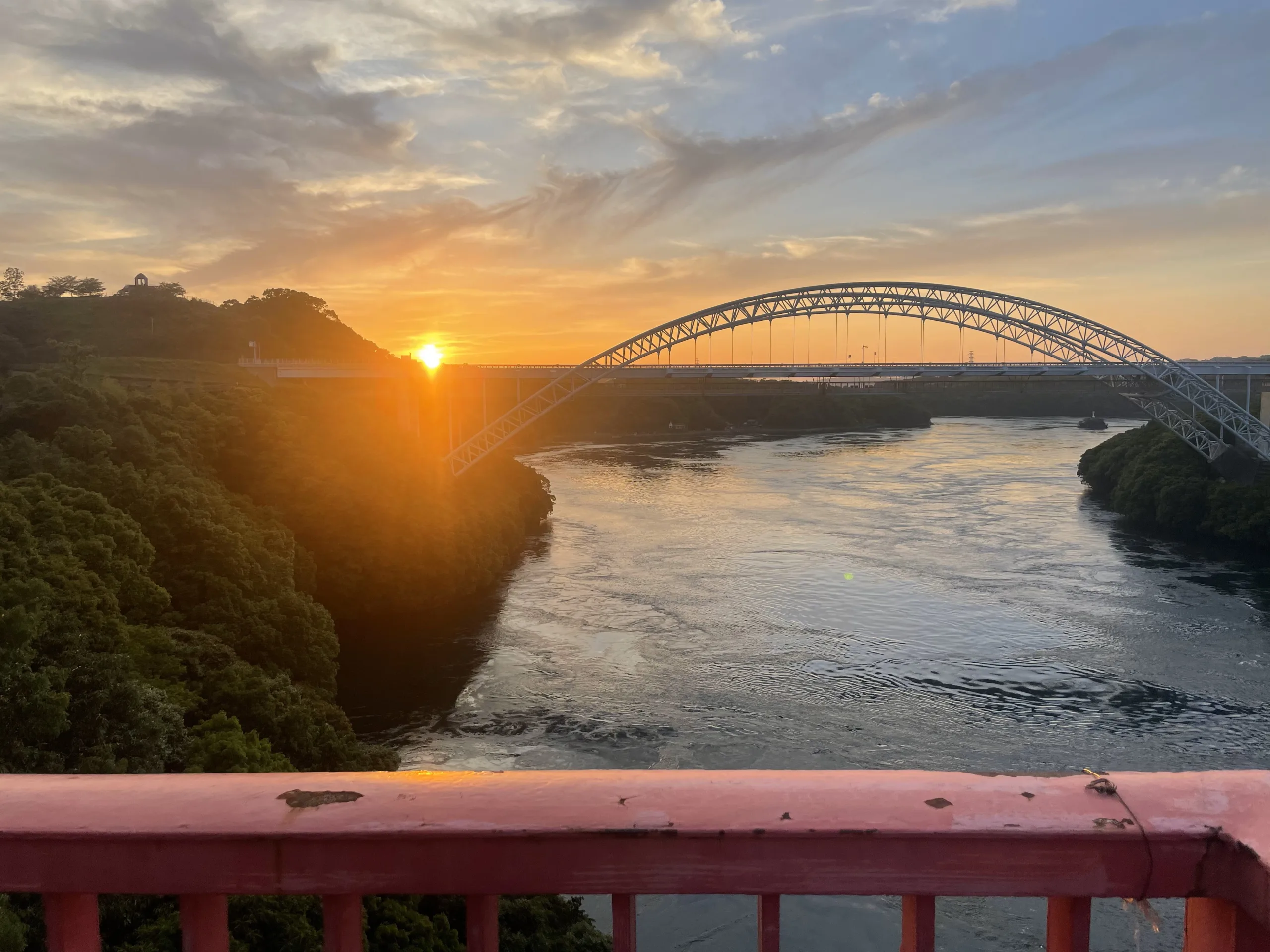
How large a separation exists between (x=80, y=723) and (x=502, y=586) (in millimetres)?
18041

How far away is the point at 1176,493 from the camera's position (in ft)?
117

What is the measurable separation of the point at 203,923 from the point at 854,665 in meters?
19.4

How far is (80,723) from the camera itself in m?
9.16

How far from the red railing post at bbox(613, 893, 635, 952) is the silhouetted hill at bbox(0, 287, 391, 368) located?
172 feet

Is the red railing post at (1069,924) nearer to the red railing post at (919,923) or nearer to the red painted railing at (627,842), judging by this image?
the red painted railing at (627,842)

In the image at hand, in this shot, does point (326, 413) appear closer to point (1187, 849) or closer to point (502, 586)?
point (502, 586)

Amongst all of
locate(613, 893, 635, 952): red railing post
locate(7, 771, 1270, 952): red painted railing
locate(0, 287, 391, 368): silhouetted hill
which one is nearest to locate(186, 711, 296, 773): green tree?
locate(7, 771, 1270, 952): red painted railing

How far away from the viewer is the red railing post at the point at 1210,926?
3.82 ft

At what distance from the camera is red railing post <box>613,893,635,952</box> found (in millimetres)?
1251

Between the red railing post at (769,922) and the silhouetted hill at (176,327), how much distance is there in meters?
52.4

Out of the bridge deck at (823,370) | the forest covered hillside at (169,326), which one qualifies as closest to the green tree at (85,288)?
the forest covered hillside at (169,326)

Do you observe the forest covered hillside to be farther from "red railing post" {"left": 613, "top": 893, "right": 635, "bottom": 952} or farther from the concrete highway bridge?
"red railing post" {"left": 613, "top": 893, "right": 635, "bottom": 952}

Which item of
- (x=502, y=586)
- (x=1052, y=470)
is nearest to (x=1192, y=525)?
(x=1052, y=470)

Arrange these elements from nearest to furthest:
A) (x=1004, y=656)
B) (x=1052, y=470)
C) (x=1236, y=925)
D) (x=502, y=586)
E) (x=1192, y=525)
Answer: (x=1236, y=925) < (x=1004, y=656) < (x=502, y=586) < (x=1192, y=525) < (x=1052, y=470)
